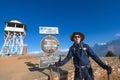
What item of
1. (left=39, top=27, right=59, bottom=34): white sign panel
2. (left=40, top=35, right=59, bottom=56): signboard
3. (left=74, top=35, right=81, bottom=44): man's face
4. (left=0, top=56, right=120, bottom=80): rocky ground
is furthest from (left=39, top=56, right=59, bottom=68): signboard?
(left=74, top=35, right=81, bottom=44): man's face

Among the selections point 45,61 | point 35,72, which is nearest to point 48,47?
point 45,61

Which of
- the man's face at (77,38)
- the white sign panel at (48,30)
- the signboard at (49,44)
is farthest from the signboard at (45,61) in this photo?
the man's face at (77,38)

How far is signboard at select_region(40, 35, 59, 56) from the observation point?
23.3 ft

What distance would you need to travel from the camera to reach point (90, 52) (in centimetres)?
580

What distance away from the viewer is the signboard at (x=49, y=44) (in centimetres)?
709

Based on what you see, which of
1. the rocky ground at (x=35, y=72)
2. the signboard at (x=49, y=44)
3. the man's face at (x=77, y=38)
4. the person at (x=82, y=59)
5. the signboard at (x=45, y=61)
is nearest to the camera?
the person at (x=82, y=59)

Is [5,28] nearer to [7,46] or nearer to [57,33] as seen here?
[7,46]

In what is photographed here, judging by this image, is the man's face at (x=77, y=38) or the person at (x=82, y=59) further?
the man's face at (x=77, y=38)

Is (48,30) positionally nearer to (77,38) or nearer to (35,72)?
(77,38)

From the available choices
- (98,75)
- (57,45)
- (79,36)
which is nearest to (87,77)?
(79,36)

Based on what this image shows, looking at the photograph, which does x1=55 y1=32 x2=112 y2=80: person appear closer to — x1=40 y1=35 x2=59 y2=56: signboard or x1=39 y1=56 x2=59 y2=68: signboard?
x1=39 y1=56 x2=59 y2=68: signboard

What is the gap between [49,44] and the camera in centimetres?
716

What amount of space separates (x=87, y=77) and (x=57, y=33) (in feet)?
8.63

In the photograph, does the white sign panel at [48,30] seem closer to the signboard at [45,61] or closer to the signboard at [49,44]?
the signboard at [49,44]
